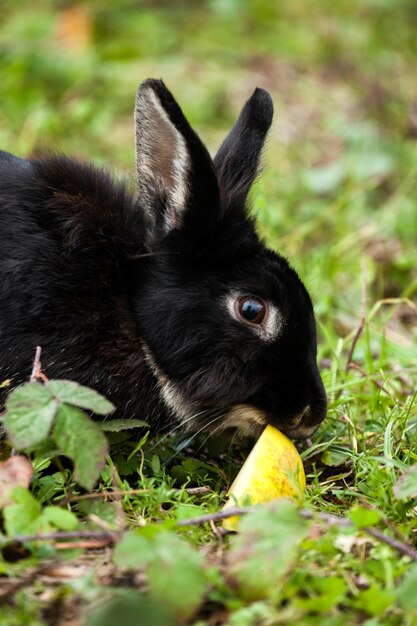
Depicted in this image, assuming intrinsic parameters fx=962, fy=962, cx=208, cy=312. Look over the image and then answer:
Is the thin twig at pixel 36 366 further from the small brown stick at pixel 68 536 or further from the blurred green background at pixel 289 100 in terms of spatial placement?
the blurred green background at pixel 289 100

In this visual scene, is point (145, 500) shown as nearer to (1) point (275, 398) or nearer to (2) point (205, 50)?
(1) point (275, 398)

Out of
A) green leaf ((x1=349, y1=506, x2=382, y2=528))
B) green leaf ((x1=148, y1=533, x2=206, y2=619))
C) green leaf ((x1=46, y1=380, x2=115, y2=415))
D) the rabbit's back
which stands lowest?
green leaf ((x1=148, y1=533, x2=206, y2=619))

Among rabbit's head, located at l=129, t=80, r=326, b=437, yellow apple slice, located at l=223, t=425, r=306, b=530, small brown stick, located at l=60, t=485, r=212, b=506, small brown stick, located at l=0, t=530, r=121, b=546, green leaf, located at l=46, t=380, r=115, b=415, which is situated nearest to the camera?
small brown stick, located at l=0, t=530, r=121, b=546

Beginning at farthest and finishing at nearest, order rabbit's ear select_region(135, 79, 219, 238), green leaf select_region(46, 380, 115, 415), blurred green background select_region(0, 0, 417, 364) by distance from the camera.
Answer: blurred green background select_region(0, 0, 417, 364), rabbit's ear select_region(135, 79, 219, 238), green leaf select_region(46, 380, 115, 415)

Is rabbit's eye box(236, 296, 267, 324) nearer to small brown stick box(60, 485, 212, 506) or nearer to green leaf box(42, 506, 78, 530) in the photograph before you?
small brown stick box(60, 485, 212, 506)

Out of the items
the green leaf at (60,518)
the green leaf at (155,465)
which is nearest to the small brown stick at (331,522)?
the green leaf at (60,518)

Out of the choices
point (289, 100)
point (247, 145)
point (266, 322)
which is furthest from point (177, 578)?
point (289, 100)

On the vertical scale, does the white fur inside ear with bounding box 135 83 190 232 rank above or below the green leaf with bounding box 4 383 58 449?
above

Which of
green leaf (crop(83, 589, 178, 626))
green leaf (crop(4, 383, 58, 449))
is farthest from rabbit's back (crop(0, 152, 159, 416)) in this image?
green leaf (crop(83, 589, 178, 626))
